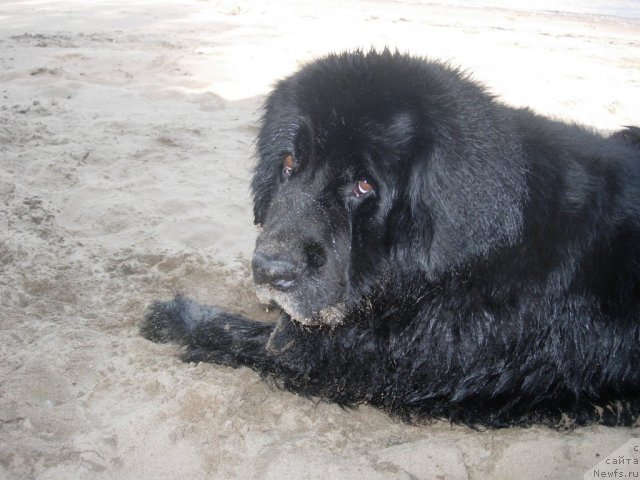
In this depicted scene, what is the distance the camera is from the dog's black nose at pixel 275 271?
7.14 ft

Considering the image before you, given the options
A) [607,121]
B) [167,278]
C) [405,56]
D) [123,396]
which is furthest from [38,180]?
[607,121]

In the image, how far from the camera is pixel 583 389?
2.46m

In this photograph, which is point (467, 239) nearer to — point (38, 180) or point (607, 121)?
point (38, 180)

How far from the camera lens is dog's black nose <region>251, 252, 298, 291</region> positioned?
218 cm

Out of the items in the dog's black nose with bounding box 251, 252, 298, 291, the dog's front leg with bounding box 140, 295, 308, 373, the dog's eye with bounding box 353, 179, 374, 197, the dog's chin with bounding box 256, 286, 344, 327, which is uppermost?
the dog's eye with bounding box 353, 179, 374, 197

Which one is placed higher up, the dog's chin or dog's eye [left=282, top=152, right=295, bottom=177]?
dog's eye [left=282, top=152, right=295, bottom=177]

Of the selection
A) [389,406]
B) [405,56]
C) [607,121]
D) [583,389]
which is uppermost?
[405,56]

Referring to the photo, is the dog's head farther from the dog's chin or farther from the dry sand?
the dry sand

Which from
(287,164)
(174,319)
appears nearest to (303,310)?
(287,164)

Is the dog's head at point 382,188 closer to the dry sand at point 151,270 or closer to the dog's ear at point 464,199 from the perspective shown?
the dog's ear at point 464,199

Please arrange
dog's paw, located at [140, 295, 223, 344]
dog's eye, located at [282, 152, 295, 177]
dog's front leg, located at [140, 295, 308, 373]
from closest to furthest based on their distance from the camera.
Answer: dog's eye, located at [282, 152, 295, 177], dog's front leg, located at [140, 295, 308, 373], dog's paw, located at [140, 295, 223, 344]

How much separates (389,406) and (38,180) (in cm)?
280

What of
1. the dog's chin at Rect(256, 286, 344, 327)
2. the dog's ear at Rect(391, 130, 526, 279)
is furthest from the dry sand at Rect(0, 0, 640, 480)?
the dog's ear at Rect(391, 130, 526, 279)

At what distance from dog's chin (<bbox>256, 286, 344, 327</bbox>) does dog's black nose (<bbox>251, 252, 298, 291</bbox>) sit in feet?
0.15
